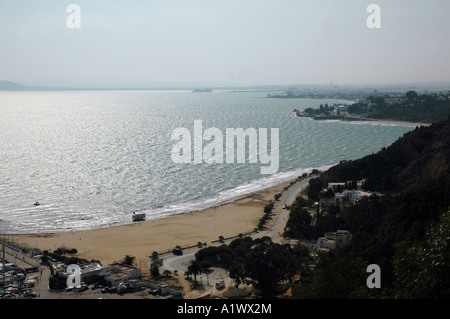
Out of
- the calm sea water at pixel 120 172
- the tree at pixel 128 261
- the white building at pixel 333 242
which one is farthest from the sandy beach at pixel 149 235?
the white building at pixel 333 242

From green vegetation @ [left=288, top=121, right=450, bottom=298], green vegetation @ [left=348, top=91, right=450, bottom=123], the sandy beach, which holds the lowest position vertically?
the sandy beach

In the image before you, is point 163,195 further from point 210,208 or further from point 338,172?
point 338,172

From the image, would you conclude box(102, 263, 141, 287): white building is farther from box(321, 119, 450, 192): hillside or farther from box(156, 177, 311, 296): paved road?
box(321, 119, 450, 192): hillside

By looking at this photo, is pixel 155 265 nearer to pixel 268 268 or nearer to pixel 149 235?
pixel 268 268

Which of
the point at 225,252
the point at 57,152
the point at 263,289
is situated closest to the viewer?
the point at 263,289

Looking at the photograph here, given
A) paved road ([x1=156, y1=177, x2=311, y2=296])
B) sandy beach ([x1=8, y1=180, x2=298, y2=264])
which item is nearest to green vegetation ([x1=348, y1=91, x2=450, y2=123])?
paved road ([x1=156, y1=177, x2=311, y2=296])
